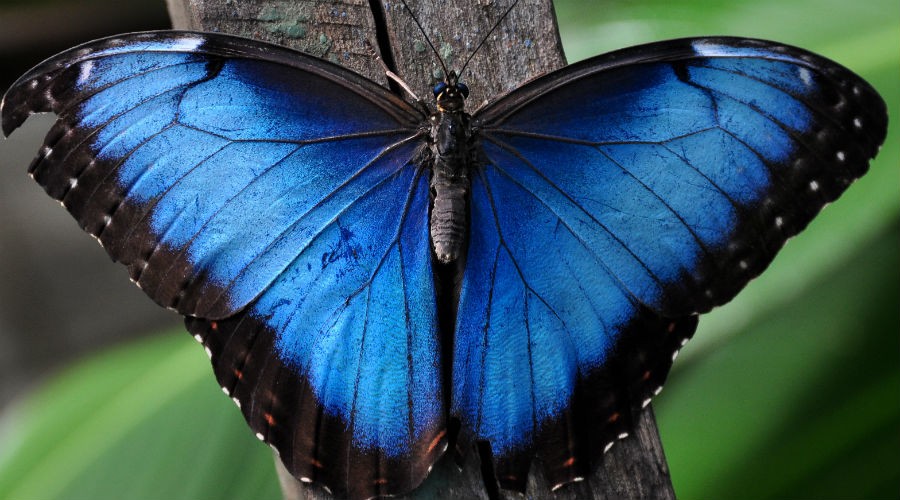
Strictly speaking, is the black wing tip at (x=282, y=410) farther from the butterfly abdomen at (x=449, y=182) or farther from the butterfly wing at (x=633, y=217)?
the butterfly abdomen at (x=449, y=182)

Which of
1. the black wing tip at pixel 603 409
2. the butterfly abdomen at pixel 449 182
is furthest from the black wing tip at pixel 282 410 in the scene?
the butterfly abdomen at pixel 449 182

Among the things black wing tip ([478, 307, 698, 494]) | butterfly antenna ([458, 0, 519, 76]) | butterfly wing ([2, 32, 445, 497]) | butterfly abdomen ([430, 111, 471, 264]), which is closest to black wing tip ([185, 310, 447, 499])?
butterfly wing ([2, 32, 445, 497])

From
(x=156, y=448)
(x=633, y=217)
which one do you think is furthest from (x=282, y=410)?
(x=156, y=448)

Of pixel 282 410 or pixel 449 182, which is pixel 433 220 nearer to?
pixel 449 182

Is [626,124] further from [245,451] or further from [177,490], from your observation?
[177,490]

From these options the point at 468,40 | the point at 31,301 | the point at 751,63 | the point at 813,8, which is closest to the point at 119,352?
the point at 31,301

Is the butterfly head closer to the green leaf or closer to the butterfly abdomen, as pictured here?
the butterfly abdomen
